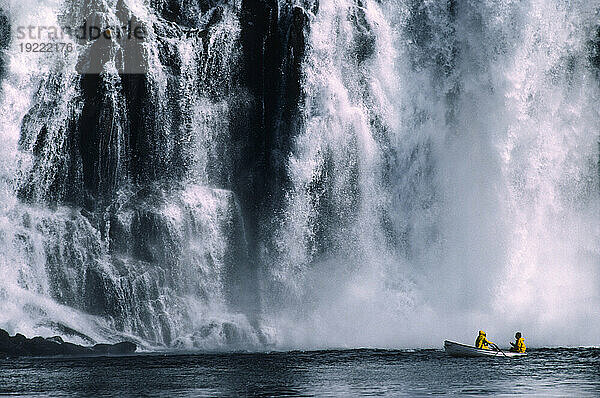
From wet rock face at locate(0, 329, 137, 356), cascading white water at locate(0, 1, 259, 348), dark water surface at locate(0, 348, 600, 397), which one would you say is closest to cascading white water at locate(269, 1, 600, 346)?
cascading white water at locate(0, 1, 259, 348)

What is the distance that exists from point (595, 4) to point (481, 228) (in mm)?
14945

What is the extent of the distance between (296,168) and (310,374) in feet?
72.7

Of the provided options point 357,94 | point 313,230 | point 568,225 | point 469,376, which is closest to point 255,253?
point 313,230

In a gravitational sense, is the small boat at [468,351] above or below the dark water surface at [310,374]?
above

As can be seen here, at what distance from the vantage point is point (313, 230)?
65438 millimetres

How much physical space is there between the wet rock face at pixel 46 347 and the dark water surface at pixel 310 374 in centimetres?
180

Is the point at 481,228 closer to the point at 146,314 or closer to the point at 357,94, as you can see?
the point at 357,94

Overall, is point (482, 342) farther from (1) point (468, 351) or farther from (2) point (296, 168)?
(2) point (296, 168)

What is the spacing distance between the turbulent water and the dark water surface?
8.11 metres

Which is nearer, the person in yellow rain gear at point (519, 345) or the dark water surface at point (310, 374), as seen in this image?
the dark water surface at point (310, 374)

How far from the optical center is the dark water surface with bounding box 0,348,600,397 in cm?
4016

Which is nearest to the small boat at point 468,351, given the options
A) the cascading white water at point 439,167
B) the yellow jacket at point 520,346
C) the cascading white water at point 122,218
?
the yellow jacket at point 520,346

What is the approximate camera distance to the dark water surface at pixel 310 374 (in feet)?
132

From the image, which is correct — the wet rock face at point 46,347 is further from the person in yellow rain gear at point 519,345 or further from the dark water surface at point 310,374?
the person in yellow rain gear at point 519,345
